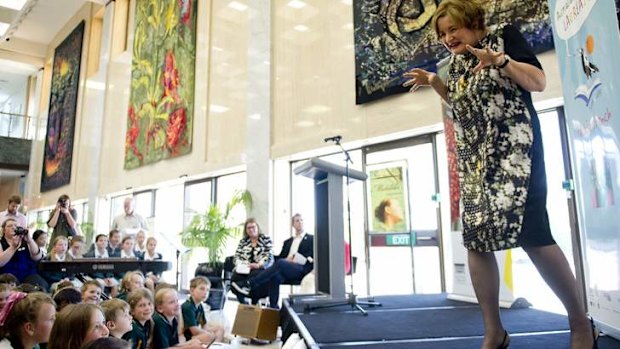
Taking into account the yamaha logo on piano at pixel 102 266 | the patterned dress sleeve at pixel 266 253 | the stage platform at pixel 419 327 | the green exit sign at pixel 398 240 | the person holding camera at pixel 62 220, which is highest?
the person holding camera at pixel 62 220

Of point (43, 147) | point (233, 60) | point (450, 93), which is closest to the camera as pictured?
point (450, 93)

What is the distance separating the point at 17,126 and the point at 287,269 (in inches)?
642

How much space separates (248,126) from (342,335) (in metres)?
5.58

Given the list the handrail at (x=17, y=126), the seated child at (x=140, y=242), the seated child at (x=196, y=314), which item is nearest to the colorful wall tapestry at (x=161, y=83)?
the seated child at (x=140, y=242)

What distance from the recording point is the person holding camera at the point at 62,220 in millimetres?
5450

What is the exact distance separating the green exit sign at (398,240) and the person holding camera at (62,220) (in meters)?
3.88

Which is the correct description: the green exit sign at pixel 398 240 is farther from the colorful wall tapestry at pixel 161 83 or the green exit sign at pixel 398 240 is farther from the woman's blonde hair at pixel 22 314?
the colorful wall tapestry at pixel 161 83

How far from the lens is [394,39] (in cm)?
529

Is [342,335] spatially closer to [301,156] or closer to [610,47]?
[610,47]

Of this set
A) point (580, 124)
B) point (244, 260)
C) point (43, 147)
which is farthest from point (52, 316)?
point (43, 147)

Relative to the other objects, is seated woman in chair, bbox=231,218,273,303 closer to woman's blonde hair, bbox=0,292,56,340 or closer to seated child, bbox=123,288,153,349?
seated child, bbox=123,288,153,349

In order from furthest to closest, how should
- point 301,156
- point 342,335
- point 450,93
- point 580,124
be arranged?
point 301,156
point 342,335
point 580,124
point 450,93

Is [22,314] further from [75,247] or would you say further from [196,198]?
[196,198]

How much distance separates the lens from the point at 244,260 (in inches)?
200
